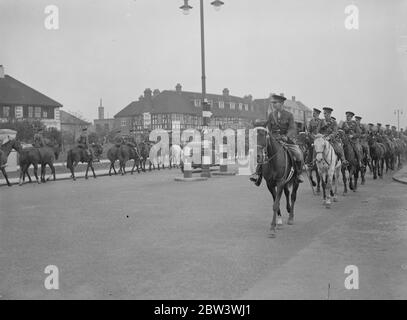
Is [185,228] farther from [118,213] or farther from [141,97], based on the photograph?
[141,97]

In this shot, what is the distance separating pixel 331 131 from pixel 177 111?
64856 millimetres

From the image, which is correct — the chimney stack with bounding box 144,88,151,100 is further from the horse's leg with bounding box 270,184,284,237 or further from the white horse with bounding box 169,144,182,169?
the horse's leg with bounding box 270,184,284,237

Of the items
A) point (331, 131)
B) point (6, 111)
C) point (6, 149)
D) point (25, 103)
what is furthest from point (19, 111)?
point (331, 131)

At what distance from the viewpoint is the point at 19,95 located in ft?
211

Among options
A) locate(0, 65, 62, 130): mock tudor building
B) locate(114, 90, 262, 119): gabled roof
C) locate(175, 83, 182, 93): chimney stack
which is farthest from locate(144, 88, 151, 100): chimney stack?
locate(0, 65, 62, 130): mock tudor building

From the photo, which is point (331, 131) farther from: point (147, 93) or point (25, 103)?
point (147, 93)

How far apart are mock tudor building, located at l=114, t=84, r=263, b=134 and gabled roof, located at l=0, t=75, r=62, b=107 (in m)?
13.9

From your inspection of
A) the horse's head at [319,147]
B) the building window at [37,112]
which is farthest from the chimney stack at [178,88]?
the horse's head at [319,147]

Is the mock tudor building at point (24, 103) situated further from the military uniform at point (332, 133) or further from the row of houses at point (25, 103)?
the military uniform at point (332, 133)

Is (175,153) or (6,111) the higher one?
(6,111)

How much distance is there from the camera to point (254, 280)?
5.92 metres

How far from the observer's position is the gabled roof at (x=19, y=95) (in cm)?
6131

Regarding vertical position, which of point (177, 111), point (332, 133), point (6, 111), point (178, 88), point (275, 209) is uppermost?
point (178, 88)
